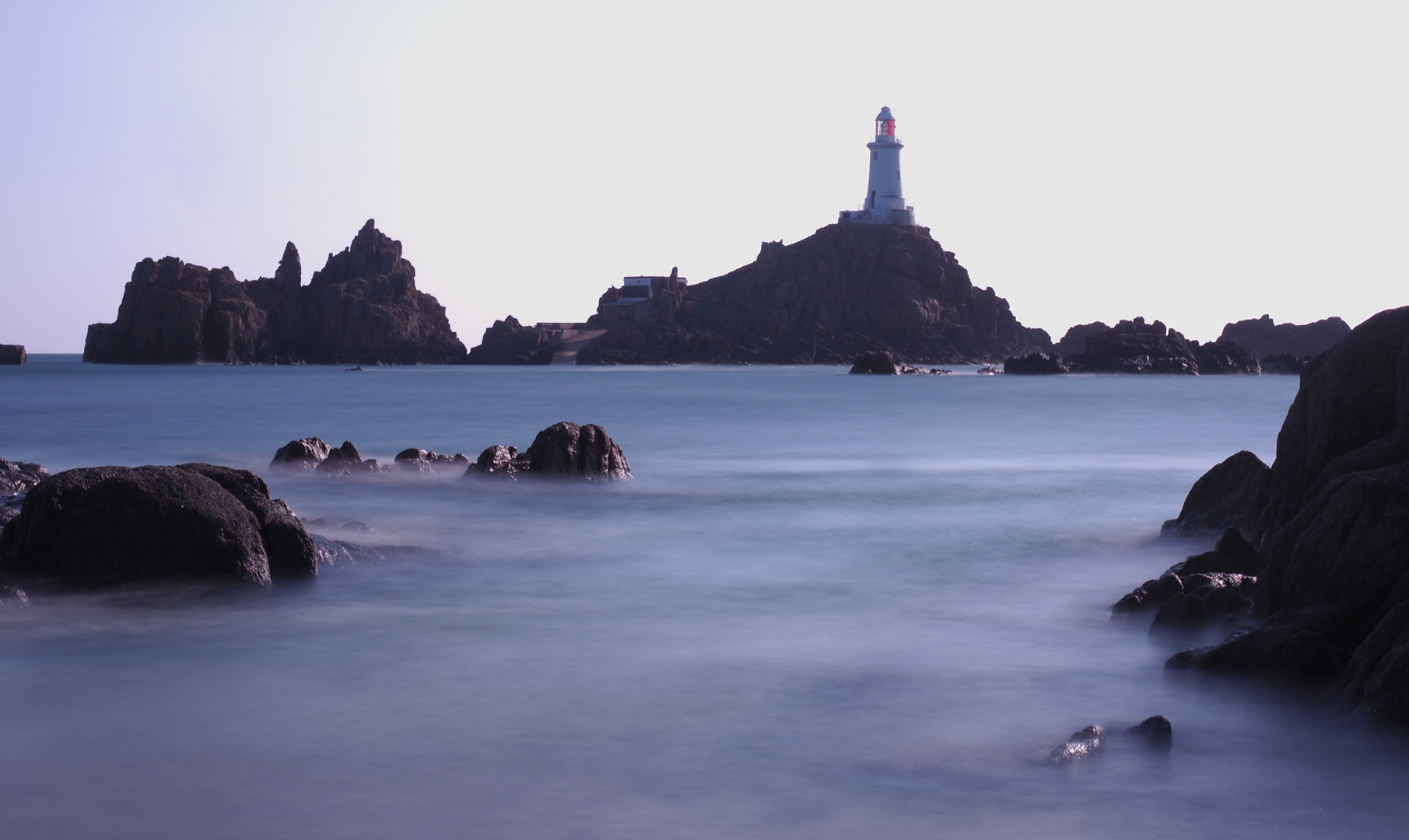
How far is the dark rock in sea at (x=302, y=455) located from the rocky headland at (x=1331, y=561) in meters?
13.4

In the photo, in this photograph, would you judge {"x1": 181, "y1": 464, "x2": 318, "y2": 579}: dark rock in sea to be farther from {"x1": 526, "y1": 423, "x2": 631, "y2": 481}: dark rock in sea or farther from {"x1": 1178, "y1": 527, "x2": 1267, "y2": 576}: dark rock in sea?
{"x1": 526, "y1": 423, "x2": 631, "y2": 481}: dark rock in sea

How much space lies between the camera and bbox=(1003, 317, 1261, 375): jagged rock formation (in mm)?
95125

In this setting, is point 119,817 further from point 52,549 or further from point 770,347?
point 770,347

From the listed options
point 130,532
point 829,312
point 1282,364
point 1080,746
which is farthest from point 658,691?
point 829,312

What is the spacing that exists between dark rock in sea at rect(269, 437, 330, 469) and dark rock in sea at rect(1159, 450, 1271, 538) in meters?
12.3

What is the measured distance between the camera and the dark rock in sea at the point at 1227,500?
11695 mm

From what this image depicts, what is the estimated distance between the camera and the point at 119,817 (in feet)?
17.5

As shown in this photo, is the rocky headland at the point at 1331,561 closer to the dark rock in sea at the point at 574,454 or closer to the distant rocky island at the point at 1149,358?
the dark rock in sea at the point at 574,454

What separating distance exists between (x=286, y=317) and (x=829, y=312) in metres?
54.8

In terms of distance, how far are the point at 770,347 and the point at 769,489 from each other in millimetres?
107120

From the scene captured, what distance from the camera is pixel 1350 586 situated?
721 centimetres

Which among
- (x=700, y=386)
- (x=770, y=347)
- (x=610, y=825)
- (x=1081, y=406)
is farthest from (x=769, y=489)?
(x=770, y=347)

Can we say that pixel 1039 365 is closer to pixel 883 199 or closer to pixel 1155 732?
pixel 883 199

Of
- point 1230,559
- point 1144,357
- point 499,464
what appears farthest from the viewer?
point 1144,357
